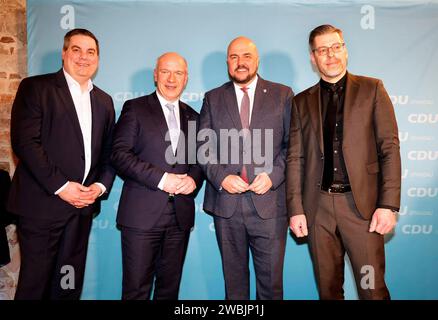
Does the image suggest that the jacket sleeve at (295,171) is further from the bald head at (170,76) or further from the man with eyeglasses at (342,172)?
the bald head at (170,76)

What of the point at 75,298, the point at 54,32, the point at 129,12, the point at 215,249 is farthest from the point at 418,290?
the point at 54,32

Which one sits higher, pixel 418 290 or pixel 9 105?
pixel 9 105

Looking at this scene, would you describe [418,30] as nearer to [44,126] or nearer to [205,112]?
[205,112]

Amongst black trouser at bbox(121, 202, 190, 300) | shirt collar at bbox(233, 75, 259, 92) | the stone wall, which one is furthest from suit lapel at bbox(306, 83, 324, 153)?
the stone wall

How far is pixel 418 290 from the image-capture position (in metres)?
3.54

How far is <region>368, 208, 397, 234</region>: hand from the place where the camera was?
2.35 m

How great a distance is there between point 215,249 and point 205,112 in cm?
142

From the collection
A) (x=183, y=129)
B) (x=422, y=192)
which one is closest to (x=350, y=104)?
(x=183, y=129)

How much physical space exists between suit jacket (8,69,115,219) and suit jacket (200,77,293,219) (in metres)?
0.90

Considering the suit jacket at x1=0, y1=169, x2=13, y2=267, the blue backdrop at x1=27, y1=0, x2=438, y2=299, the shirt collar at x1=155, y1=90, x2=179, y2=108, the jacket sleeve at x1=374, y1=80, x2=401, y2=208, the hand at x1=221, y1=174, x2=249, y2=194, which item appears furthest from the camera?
the blue backdrop at x1=27, y1=0, x2=438, y2=299

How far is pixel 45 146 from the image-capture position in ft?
8.58

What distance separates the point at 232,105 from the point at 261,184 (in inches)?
24.8

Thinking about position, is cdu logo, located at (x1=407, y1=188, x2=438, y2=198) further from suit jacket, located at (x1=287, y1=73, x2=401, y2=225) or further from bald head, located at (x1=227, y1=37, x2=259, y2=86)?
bald head, located at (x1=227, y1=37, x2=259, y2=86)

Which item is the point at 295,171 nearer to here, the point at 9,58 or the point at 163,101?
the point at 163,101
